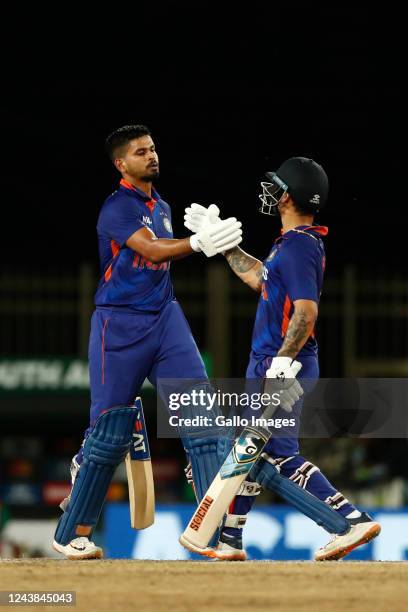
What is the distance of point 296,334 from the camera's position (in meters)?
6.54

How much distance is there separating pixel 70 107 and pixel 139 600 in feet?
51.0

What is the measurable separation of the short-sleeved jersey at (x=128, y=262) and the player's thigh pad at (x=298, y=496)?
992 millimetres

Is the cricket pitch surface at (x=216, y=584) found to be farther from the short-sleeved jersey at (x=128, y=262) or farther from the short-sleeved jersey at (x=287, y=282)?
the short-sleeved jersey at (x=128, y=262)

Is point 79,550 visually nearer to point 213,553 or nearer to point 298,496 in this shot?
point 213,553

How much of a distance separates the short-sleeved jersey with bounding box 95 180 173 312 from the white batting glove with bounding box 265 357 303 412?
795 millimetres

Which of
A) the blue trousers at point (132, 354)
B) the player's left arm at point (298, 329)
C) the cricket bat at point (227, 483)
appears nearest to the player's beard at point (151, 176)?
the blue trousers at point (132, 354)

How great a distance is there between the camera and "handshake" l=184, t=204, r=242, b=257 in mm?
6613

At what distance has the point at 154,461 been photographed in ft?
53.8

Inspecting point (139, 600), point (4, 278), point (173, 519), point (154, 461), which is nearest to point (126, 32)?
point (4, 278)

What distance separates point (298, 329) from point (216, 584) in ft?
4.37

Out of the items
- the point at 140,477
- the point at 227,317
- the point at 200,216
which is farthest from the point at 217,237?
the point at 227,317

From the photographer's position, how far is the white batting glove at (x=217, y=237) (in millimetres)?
6609

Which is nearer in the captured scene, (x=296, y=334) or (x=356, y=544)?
(x=296, y=334)

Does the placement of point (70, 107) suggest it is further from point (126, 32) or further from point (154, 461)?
point (154, 461)
